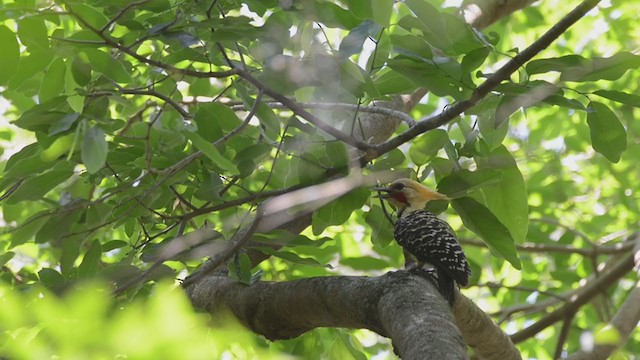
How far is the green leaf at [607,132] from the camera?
267 centimetres

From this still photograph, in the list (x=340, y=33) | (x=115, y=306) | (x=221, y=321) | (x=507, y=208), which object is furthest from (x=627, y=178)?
(x=115, y=306)

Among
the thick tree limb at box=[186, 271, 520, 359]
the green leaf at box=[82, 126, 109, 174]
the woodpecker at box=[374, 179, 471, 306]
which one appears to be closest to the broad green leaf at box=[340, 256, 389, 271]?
the woodpecker at box=[374, 179, 471, 306]

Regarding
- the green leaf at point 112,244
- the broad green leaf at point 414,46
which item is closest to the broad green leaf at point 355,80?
the broad green leaf at point 414,46

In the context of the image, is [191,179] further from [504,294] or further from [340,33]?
[504,294]

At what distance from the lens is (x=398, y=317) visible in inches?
90.7

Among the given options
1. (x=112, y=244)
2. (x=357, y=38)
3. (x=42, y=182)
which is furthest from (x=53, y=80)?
(x=357, y=38)

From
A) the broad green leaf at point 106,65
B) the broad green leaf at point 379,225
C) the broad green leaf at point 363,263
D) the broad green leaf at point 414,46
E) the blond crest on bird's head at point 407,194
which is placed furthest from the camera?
the blond crest on bird's head at point 407,194

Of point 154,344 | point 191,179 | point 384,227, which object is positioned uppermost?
point 154,344

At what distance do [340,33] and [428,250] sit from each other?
1.72 m

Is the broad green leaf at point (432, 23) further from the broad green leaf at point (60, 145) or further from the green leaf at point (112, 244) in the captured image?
the green leaf at point (112, 244)

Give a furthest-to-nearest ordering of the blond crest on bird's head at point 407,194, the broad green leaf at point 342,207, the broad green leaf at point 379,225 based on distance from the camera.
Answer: the blond crest on bird's head at point 407,194 → the broad green leaf at point 379,225 → the broad green leaf at point 342,207

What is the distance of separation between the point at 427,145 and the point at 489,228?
37 cm

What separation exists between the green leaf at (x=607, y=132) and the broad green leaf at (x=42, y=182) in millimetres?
1667

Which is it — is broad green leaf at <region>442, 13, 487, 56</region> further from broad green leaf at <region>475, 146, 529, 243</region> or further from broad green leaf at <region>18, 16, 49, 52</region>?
broad green leaf at <region>18, 16, 49, 52</region>
